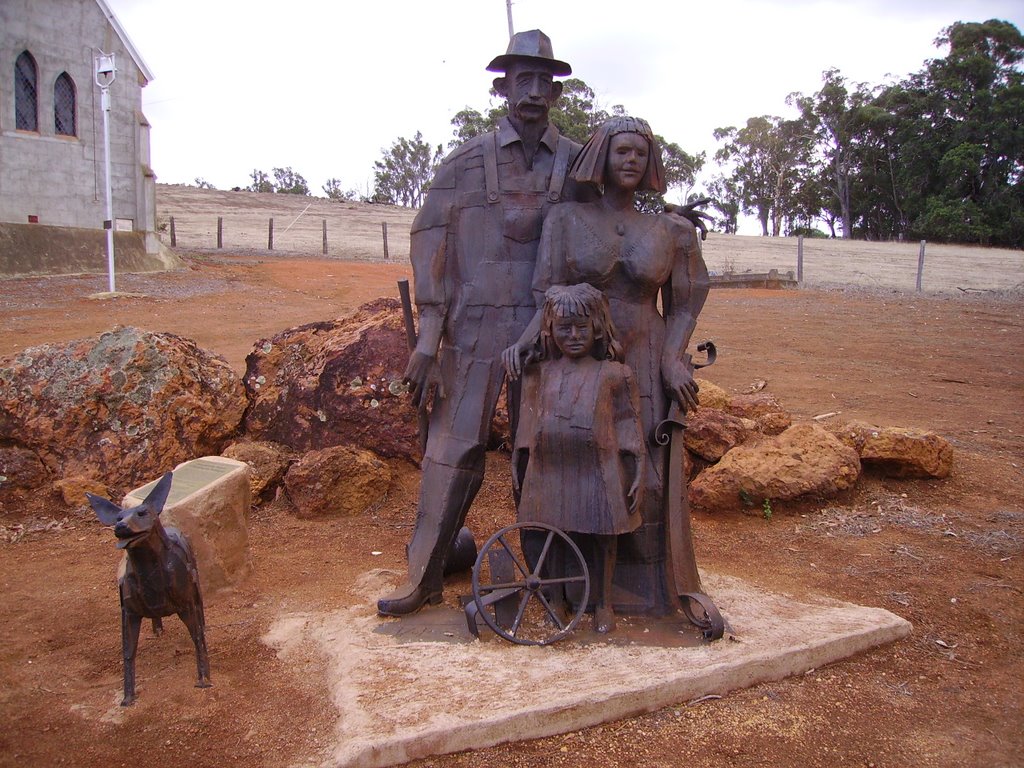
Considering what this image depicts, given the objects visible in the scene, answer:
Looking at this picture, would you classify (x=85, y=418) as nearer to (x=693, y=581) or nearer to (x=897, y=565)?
(x=693, y=581)

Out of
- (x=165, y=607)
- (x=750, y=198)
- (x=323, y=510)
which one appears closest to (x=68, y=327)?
(x=323, y=510)

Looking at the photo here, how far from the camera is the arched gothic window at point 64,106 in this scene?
17.7 metres

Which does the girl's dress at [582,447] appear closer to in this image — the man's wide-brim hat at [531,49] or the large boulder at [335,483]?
the man's wide-brim hat at [531,49]

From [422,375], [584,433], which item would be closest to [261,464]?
[422,375]

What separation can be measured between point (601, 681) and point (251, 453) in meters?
3.66

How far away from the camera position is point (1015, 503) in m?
6.04

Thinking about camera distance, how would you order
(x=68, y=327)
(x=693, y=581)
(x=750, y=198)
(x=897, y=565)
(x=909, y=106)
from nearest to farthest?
(x=693, y=581)
(x=897, y=565)
(x=68, y=327)
(x=909, y=106)
(x=750, y=198)

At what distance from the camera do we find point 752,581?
194 inches

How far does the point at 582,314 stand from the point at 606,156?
77cm

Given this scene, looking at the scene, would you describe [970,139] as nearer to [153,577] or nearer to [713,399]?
[713,399]

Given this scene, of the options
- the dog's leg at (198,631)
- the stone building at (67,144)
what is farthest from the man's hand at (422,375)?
the stone building at (67,144)

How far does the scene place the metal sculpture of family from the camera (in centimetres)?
389

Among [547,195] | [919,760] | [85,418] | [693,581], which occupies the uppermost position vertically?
[547,195]

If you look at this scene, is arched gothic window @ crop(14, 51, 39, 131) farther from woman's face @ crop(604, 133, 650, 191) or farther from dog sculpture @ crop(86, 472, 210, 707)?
woman's face @ crop(604, 133, 650, 191)
